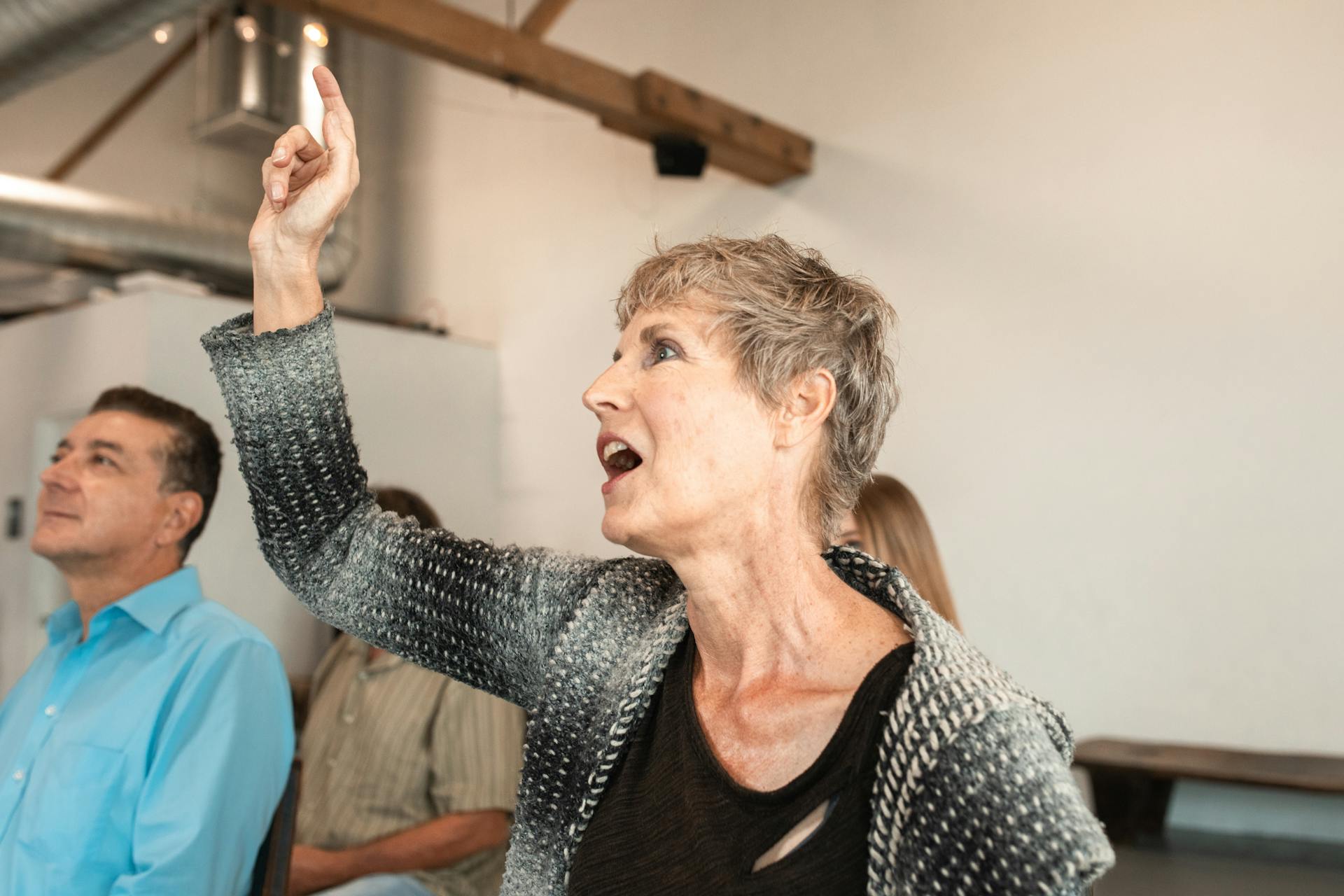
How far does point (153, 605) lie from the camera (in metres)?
1.97

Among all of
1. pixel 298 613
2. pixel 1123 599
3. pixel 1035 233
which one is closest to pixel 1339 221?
pixel 1035 233

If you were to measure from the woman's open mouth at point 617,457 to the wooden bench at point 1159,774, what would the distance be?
90.6 inches

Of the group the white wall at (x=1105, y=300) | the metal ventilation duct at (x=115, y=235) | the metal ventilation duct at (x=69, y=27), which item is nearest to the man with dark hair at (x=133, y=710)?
the metal ventilation duct at (x=69, y=27)

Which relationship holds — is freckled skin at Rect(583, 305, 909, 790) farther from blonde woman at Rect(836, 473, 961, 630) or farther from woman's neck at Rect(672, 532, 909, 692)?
blonde woman at Rect(836, 473, 961, 630)

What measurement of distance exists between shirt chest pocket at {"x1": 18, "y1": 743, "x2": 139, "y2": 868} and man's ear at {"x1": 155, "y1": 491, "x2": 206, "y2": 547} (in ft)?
1.65

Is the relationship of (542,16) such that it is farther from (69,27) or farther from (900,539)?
(900,539)

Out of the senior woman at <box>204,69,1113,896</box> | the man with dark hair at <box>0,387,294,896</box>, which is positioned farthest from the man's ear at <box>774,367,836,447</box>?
the man with dark hair at <box>0,387,294,896</box>

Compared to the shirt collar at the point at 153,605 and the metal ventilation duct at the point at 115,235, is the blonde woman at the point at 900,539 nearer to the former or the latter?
the shirt collar at the point at 153,605

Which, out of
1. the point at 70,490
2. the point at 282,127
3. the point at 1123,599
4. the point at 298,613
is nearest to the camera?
the point at 70,490

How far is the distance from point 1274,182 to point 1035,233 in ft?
2.21

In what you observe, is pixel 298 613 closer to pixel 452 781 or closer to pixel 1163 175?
pixel 452 781

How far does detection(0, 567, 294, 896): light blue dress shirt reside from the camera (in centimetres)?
169

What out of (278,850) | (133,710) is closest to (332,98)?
(133,710)

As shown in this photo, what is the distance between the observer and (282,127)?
5344 mm
